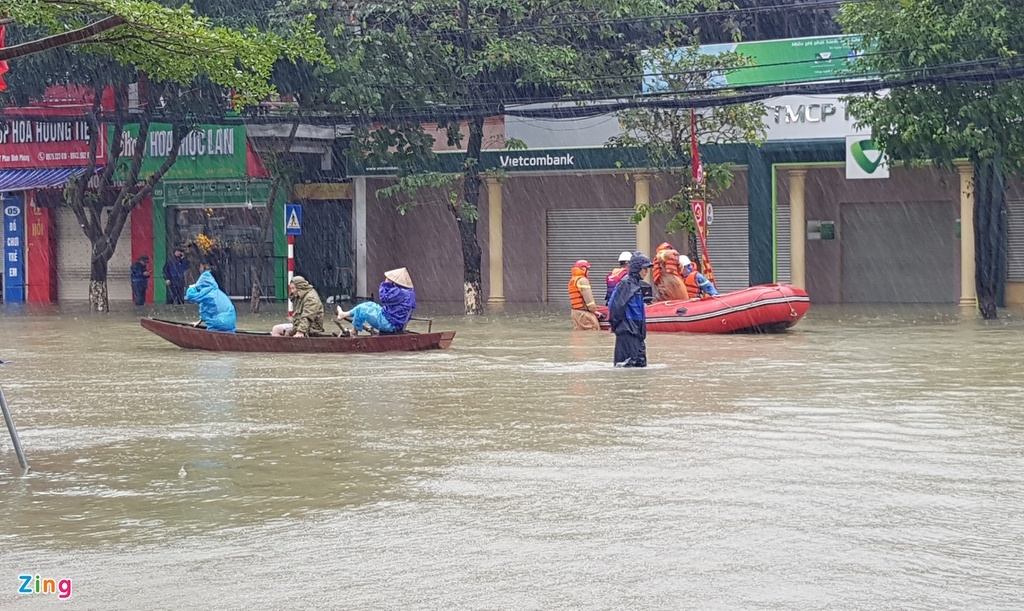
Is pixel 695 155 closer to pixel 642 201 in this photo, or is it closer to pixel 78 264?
pixel 642 201

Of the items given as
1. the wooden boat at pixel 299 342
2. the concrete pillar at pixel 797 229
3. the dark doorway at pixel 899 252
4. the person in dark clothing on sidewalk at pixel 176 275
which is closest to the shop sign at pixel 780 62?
the concrete pillar at pixel 797 229

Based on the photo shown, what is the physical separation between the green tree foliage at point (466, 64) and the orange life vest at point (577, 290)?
673 cm

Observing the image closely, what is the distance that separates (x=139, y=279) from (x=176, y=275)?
1261mm

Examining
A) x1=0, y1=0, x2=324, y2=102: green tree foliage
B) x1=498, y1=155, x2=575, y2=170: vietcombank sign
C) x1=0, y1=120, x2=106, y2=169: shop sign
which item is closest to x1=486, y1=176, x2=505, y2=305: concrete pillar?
x1=498, y1=155, x2=575, y2=170: vietcombank sign

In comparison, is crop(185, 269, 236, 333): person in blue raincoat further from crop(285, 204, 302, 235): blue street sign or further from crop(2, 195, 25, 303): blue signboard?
crop(2, 195, 25, 303): blue signboard

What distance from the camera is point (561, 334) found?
2627cm

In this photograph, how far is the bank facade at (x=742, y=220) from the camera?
35531 mm

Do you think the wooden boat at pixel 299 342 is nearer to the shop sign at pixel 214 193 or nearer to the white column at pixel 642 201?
the white column at pixel 642 201

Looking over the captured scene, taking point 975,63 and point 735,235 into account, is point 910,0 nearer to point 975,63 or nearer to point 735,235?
point 975,63

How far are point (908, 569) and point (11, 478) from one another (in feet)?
19.8

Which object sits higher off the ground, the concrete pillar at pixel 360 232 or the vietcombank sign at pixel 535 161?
the vietcombank sign at pixel 535 161

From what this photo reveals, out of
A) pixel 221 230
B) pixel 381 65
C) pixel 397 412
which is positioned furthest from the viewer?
pixel 221 230

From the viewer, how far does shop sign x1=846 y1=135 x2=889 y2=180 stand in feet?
111

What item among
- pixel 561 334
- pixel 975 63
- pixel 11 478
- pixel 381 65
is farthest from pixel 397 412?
pixel 381 65
